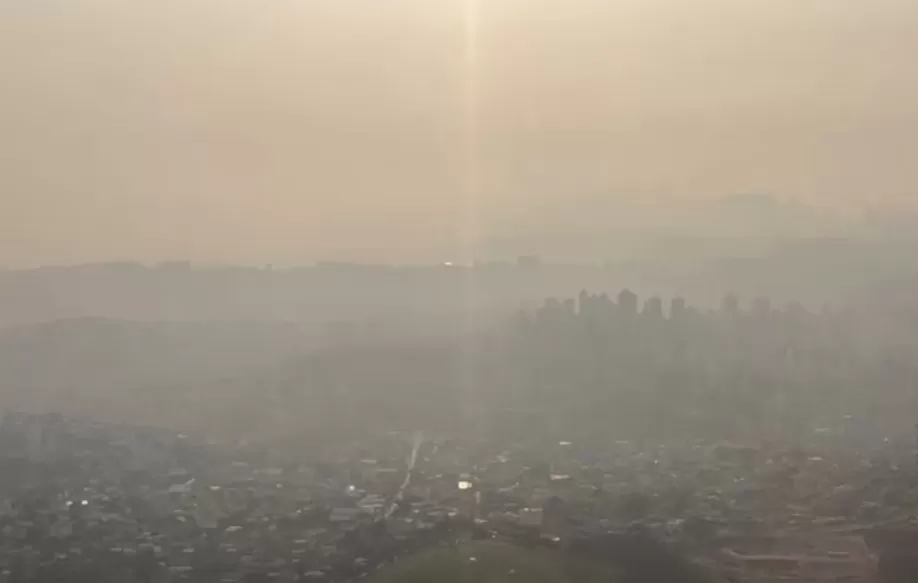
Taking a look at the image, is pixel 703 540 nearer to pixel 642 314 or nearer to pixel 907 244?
pixel 642 314

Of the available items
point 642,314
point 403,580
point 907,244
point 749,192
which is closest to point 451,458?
point 403,580

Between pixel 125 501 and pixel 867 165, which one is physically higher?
pixel 867 165

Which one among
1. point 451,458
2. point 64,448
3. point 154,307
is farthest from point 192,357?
point 451,458

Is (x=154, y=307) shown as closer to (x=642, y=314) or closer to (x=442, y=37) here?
(x=442, y=37)

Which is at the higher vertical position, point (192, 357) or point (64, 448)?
point (192, 357)

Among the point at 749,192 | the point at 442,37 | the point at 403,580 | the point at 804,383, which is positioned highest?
the point at 442,37

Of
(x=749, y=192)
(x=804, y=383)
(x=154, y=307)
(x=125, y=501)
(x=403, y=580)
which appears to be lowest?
(x=403, y=580)
